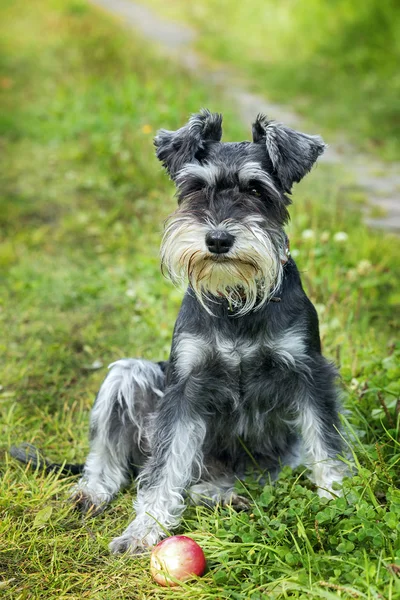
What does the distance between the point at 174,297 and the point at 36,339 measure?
1.12 metres

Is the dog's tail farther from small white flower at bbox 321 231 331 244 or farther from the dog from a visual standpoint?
small white flower at bbox 321 231 331 244

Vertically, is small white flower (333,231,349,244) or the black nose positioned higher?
small white flower (333,231,349,244)

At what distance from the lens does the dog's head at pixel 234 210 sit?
122 inches

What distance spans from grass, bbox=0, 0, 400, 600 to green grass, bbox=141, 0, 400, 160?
4.92ft

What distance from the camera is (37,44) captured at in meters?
14.9

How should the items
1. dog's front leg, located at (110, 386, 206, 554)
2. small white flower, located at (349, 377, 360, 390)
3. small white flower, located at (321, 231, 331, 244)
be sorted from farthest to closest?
1. small white flower, located at (321, 231, 331, 244)
2. small white flower, located at (349, 377, 360, 390)
3. dog's front leg, located at (110, 386, 206, 554)

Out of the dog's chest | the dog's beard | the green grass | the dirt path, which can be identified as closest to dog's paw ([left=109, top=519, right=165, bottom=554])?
the dog's chest

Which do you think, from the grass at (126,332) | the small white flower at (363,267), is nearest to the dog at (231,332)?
the grass at (126,332)

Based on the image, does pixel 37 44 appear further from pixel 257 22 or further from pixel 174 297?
pixel 174 297

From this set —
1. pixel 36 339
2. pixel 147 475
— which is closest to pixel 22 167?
pixel 36 339

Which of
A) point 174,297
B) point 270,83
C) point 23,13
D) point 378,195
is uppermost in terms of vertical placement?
point 23,13

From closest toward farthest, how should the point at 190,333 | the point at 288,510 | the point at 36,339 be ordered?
the point at 288,510
the point at 190,333
the point at 36,339

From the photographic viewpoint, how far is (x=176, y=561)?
115 inches

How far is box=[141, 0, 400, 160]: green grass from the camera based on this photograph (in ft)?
32.0
